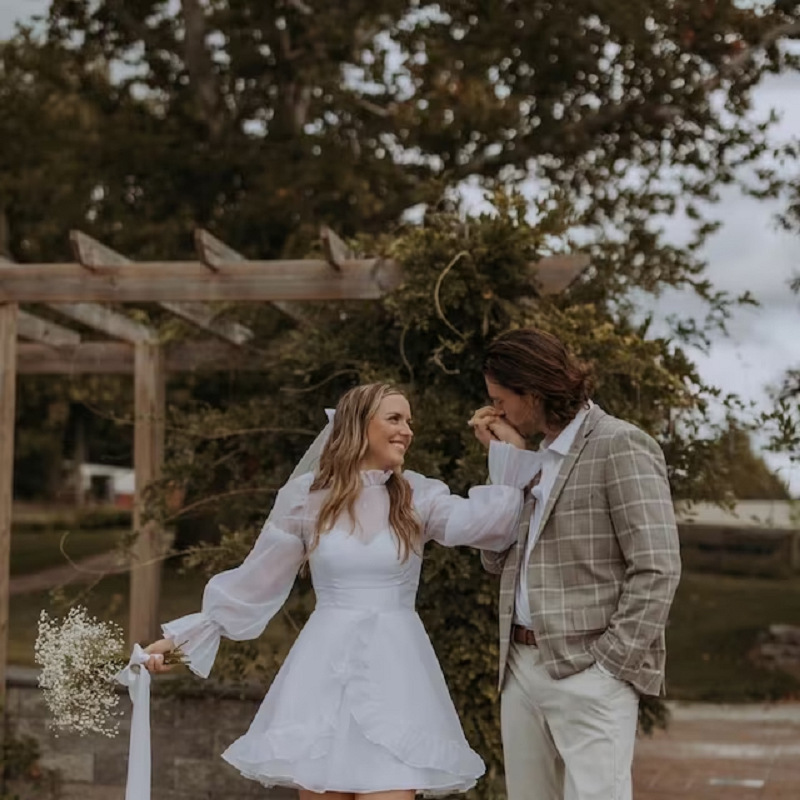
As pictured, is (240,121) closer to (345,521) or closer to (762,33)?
(762,33)

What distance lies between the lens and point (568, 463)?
3008mm

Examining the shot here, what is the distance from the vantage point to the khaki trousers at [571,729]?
292 centimetres

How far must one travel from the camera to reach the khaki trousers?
2920mm

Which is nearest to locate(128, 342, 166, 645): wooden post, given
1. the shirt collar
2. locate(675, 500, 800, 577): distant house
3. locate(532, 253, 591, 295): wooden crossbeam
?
locate(532, 253, 591, 295): wooden crossbeam

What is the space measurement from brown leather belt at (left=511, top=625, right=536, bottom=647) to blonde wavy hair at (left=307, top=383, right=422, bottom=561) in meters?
Result: 0.40

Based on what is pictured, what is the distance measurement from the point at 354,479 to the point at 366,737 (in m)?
0.65

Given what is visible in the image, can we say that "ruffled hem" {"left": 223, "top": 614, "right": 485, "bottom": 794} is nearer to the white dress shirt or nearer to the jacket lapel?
the white dress shirt

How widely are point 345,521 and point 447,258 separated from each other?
2073 mm

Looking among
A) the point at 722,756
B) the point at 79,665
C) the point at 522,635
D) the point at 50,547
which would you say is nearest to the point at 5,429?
the point at 79,665

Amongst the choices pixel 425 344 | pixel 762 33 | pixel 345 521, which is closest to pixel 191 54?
pixel 762 33

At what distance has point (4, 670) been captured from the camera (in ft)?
19.5

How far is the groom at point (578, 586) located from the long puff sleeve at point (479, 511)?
11 centimetres

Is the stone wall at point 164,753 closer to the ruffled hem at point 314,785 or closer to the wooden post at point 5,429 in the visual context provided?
the wooden post at point 5,429

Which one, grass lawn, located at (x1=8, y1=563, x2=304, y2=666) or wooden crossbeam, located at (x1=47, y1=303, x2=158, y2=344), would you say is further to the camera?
grass lawn, located at (x1=8, y1=563, x2=304, y2=666)
